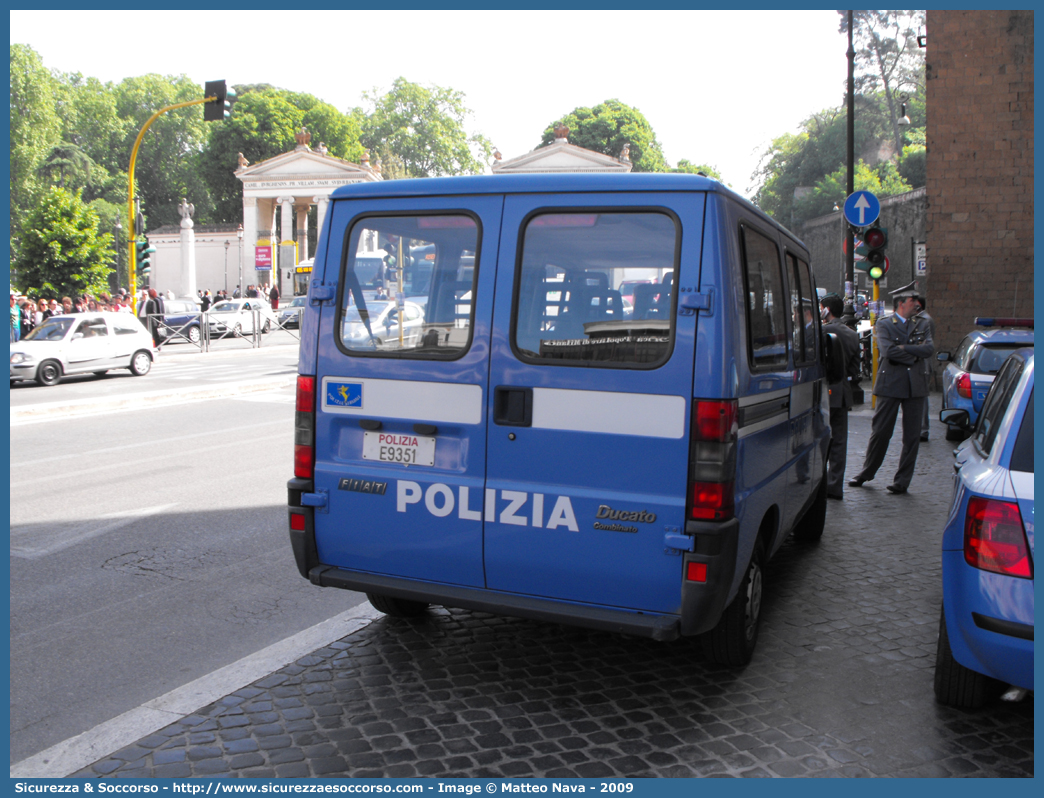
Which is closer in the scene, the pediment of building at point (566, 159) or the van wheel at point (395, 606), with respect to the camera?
the van wheel at point (395, 606)

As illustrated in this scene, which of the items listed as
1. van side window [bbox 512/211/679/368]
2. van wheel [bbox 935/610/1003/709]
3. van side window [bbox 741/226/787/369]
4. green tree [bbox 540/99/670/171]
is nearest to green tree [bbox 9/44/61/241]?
green tree [bbox 540/99/670/171]

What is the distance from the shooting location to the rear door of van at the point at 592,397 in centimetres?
353

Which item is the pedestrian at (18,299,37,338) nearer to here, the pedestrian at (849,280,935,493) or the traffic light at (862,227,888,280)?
the traffic light at (862,227,888,280)

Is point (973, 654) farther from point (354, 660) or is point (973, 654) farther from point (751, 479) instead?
point (354, 660)

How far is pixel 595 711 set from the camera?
3693mm

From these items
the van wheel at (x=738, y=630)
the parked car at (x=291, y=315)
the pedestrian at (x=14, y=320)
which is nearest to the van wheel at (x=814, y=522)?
the van wheel at (x=738, y=630)

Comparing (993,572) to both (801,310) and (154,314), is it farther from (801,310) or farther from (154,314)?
(154,314)

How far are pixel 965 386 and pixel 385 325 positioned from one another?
9262mm

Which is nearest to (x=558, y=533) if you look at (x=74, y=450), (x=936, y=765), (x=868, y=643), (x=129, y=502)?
(x=936, y=765)

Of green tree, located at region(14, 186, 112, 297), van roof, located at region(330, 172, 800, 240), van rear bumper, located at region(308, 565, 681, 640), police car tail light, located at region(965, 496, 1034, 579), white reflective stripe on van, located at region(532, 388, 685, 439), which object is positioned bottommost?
van rear bumper, located at region(308, 565, 681, 640)

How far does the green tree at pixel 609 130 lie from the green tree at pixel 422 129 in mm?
8869

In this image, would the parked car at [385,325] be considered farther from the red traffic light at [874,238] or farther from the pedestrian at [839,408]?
the red traffic light at [874,238]

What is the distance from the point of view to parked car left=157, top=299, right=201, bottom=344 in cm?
2838

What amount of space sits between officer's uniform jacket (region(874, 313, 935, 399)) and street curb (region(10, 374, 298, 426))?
1151 centimetres
